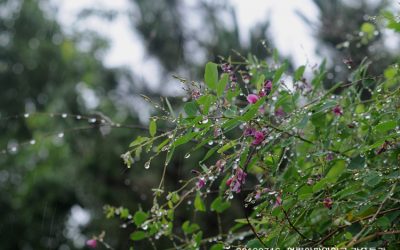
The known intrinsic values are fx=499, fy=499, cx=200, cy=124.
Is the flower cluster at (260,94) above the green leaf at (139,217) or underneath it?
above

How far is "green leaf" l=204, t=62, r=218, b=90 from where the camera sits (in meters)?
1.03

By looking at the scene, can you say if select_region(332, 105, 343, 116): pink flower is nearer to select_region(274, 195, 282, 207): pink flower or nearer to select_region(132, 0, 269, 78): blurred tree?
select_region(274, 195, 282, 207): pink flower

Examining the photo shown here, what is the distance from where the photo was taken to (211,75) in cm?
104

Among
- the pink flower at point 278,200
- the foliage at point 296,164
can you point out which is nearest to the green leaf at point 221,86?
the foliage at point 296,164

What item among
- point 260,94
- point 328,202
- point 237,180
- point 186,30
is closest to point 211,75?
point 260,94

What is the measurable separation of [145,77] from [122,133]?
0.83 meters

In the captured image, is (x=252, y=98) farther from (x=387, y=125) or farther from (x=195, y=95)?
(x=387, y=125)

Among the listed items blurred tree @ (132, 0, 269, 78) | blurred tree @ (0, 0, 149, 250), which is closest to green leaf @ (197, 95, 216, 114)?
blurred tree @ (0, 0, 149, 250)

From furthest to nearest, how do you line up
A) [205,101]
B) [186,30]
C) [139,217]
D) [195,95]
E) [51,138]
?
[51,138], [186,30], [139,217], [195,95], [205,101]

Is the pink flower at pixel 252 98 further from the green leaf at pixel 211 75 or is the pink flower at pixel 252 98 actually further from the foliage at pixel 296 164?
the green leaf at pixel 211 75

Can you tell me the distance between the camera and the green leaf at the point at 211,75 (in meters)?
1.03

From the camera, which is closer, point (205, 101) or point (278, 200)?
point (205, 101)

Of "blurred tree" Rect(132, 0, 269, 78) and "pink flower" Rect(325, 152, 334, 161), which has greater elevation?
"pink flower" Rect(325, 152, 334, 161)

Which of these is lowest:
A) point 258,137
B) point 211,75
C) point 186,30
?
point 186,30
